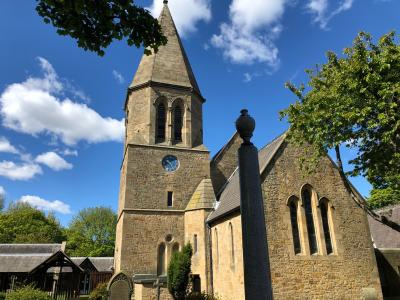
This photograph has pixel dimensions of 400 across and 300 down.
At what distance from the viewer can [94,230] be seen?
205 feet

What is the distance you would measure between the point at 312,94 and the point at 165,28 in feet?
57.7

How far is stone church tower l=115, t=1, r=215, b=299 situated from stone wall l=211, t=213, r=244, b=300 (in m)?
0.89

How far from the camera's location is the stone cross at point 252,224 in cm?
369

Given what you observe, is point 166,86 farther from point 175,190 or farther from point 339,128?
point 339,128

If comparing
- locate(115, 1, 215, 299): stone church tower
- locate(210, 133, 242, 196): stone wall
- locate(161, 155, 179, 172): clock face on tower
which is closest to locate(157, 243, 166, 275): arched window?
locate(115, 1, 215, 299): stone church tower

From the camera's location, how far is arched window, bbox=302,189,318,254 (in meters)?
14.9

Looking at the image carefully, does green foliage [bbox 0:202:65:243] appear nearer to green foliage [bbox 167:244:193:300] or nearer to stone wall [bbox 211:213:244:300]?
green foliage [bbox 167:244:193:300]

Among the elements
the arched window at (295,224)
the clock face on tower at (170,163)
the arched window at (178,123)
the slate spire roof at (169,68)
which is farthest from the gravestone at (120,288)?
the slate spire roof at (169,68)

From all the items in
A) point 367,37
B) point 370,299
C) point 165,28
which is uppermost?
point 165,28

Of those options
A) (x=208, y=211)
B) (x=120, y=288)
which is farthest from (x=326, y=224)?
(x=120, y=288)

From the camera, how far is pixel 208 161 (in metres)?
22.6

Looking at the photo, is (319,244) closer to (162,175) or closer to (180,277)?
(180,277)

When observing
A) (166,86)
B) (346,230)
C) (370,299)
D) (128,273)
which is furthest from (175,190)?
(370,299)

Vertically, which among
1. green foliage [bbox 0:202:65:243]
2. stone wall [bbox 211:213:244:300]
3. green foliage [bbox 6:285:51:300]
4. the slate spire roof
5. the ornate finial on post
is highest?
the slate spire roof
